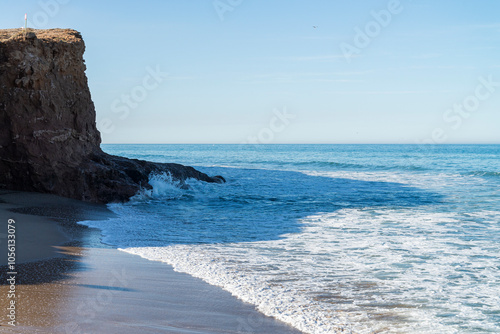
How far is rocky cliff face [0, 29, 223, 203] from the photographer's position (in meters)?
11.4

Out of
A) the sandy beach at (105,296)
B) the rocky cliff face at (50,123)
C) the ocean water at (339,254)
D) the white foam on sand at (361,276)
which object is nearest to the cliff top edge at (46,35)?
the rocky cliff face at (50,123)

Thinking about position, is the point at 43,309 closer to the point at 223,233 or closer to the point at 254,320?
the point at 254,320

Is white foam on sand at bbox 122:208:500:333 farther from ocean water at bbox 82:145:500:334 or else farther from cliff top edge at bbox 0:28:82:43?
cliff top edge at bbox 0:28:82:43

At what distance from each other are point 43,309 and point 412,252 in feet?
17.0

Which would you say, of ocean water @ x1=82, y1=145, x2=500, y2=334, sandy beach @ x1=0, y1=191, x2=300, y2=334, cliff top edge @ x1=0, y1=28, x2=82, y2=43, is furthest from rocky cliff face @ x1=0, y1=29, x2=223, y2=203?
sandy beach @ x1=0, y1=191, x2=300, y2=334

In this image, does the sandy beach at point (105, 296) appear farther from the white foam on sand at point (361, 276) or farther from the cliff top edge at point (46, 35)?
the cliff top edge at point (46, 35)

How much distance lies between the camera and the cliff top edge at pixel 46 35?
11484 mm

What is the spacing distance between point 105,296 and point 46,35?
10.5 m

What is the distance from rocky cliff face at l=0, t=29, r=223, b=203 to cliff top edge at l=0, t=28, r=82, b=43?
0.02 m

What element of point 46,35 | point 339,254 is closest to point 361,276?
point 339,254

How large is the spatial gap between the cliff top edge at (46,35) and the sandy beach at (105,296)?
6.61 m

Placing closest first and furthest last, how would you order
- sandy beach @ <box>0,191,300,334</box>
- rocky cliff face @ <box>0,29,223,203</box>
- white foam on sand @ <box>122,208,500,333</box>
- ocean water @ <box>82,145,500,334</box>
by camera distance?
sandy beach @ <box>0,191,300,334</box>, white foam on sand @ <box>122,208,500,333</box>, ocean water @ <box>82,145,500,334</box>, rocky cliff face @ <box>0,29,223,203</box>

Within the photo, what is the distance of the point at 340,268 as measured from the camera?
232 inches

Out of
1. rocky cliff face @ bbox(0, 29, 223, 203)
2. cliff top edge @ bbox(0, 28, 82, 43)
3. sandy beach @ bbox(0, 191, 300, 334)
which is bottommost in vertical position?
sandy beach @ bbox(0, 191, 300, 334)
